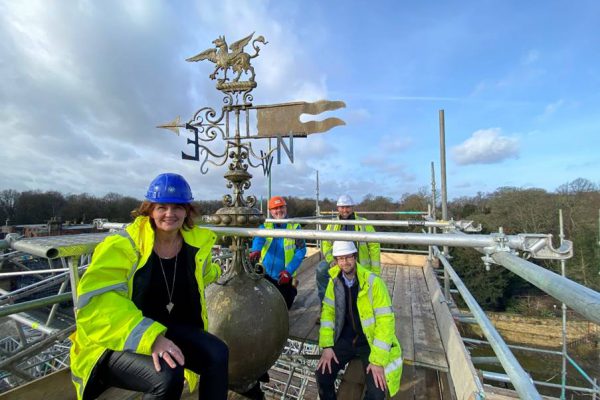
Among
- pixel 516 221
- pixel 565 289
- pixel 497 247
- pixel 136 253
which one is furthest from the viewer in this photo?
pixel 516 221

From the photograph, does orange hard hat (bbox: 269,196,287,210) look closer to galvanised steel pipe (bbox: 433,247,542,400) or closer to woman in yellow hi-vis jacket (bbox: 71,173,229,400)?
woman in yellow hi-vis jacket (bbox: 71,173,229,400)

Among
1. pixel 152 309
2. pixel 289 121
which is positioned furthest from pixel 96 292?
pixel 289 121

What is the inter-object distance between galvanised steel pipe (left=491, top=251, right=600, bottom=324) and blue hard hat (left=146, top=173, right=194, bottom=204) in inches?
71.7

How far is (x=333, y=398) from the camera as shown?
2633 mm

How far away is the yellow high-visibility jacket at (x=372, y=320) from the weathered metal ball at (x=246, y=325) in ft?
1.80

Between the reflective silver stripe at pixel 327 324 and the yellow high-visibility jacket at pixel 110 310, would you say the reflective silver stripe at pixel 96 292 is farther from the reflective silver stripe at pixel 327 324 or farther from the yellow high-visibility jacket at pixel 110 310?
the reflective silver stripe at pixel 327 324

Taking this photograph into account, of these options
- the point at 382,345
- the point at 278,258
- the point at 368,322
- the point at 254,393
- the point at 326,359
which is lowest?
the point at 254,393

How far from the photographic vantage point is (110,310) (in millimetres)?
1505

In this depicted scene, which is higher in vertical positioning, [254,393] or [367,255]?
[367,255]

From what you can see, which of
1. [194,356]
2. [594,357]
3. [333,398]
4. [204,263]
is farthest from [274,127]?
[594,357]

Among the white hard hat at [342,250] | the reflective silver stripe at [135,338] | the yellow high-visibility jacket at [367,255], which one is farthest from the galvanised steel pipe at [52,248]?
the yellow high-visibility jacket at [367,255]

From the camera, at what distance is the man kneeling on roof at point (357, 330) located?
248 cm

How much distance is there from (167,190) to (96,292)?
677mm

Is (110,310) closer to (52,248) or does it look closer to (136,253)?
(136,253)
